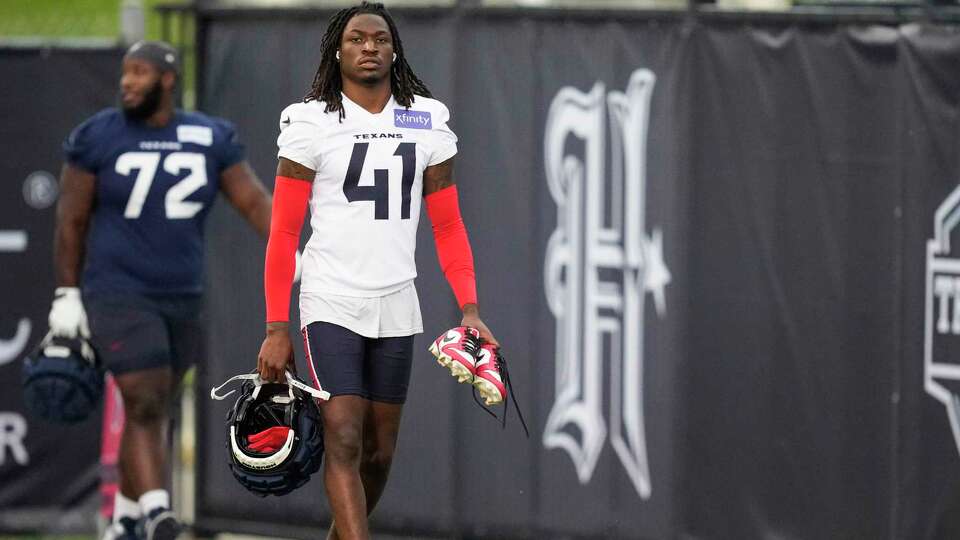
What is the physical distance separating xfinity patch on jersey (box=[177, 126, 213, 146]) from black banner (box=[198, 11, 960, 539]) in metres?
0.81

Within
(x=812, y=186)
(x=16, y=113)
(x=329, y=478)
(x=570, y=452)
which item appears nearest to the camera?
(x=329, y=478)

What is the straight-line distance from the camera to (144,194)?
24.6ft

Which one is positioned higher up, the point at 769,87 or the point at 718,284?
the point at 769,87

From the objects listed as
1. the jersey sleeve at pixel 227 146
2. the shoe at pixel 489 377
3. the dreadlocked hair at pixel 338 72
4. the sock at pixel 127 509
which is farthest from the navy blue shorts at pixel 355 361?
the sock at pixel 127 509

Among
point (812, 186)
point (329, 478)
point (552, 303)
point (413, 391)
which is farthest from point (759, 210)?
point (329, 478)

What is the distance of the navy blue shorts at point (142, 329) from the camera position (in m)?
7.43

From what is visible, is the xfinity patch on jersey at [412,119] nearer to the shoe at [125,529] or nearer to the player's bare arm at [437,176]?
the player's bare arm at [437,176]

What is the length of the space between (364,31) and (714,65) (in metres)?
2.11

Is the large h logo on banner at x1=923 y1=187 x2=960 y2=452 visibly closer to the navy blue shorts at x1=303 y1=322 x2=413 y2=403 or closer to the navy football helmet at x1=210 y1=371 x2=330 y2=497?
the navy blue shorts at x1=303 y1=322 x2=413 y2=403

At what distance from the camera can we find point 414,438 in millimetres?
8180

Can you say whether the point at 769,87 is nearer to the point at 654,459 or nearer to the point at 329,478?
the point at 654,459

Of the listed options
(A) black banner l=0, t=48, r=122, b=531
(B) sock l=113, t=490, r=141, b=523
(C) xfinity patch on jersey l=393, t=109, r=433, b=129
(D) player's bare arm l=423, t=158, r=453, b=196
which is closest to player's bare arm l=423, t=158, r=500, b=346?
(D) player's bare arm l=423, t=158, r=453, b=196

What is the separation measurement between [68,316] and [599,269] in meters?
2.34

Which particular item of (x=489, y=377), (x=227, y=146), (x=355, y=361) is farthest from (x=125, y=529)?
(x=489, y=377)
